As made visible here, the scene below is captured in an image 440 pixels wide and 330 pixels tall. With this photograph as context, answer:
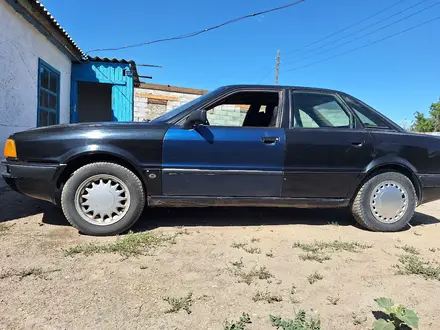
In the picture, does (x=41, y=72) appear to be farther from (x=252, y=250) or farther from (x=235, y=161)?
(x=252, y=250)

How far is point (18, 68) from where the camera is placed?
6281mm

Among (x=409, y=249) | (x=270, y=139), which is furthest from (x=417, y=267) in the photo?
(x=270, y=139)

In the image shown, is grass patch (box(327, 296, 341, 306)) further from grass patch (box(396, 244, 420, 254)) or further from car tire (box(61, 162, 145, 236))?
car tire (box(61, 162, 145, 236))

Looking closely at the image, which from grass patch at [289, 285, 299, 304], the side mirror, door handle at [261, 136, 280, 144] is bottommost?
grass patch at [289, 285, 299, 304]

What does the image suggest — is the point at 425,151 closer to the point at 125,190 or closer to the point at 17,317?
the point at 125,190

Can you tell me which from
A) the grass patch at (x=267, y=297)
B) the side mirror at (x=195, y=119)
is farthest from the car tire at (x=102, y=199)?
the grass patch at (x=267, y=297)

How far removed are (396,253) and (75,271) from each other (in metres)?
2.84

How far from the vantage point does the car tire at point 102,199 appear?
338 cm

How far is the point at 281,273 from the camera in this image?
2764mm

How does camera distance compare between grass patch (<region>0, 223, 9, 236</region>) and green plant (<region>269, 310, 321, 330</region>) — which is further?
grass patch (<region>0, 223, 9, 236</region>)

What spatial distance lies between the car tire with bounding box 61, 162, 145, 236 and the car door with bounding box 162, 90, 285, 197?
1.15 feet

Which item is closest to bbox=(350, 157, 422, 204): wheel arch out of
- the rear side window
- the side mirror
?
the rear side window

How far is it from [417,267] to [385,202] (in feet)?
3.71

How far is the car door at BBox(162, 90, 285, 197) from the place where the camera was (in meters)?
3.55
